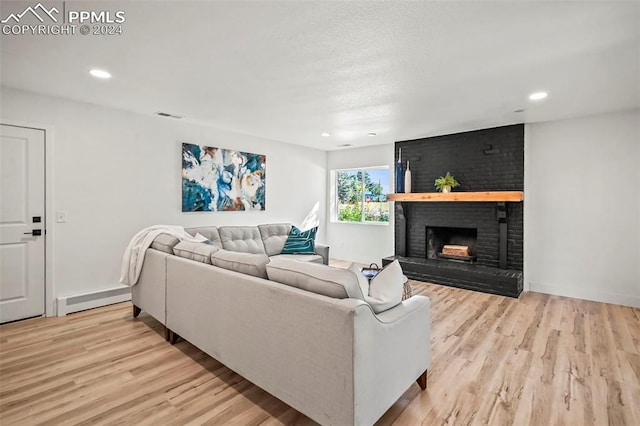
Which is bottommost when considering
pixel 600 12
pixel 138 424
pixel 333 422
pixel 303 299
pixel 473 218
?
pixel 138 424

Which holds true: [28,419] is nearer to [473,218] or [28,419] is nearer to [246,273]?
[246,273]

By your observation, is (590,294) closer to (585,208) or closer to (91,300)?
Answer: (585,208)

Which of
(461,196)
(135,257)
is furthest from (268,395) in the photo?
(461,196)

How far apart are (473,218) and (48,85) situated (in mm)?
5533

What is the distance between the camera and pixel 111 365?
241cm

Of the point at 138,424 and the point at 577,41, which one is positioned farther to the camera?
the point at 577,41

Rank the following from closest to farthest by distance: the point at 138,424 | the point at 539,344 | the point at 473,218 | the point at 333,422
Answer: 1. the point at 333,422
2. the point at 138,424
3. the point at 539,344
4. the point at 473,218

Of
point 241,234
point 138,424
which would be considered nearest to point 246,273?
point 138,424

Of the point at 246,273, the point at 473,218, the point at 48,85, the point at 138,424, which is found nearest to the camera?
the point at 138,424

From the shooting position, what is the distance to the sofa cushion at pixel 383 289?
5.77 feet

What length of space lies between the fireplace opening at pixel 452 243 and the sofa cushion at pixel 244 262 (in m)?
3.86

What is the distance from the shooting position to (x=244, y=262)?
2.20 metres

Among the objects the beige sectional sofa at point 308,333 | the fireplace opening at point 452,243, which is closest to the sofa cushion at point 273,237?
the beige sectional sofa at point 308,333

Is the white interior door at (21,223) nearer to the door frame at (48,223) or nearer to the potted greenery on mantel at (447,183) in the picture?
the door frame at (48,223)
